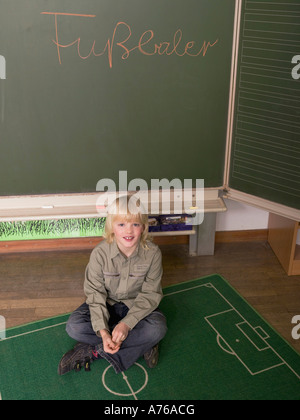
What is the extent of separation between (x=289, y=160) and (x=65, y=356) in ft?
4.48

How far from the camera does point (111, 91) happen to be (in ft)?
7.16

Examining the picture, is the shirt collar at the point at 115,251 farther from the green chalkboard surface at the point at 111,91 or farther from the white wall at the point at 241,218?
the white wall at the point at 241,218

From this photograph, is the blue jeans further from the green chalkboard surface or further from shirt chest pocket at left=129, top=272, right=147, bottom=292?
the green chalkboard surface

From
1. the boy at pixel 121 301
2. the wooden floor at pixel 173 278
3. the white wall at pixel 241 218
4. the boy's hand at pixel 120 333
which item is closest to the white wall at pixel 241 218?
the white wall at pixel 241 218

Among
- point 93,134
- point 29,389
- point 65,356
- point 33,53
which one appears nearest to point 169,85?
point 93,134

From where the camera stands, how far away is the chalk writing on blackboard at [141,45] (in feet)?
6.77

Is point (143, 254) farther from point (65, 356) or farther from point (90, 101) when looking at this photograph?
point (90, 101)

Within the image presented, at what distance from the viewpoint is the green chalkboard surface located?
6.71 ft

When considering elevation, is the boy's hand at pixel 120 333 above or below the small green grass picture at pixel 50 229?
below

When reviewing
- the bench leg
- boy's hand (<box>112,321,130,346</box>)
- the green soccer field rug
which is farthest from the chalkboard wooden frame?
boy's hand (<box>112,321,130,346</box>)

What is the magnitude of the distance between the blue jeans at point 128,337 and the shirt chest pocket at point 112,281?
10 centimetres

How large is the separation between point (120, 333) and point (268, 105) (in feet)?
4.08

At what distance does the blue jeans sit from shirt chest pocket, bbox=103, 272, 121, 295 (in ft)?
0.32

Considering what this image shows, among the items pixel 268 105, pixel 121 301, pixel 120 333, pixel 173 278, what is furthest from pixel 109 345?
pixel 268 105
